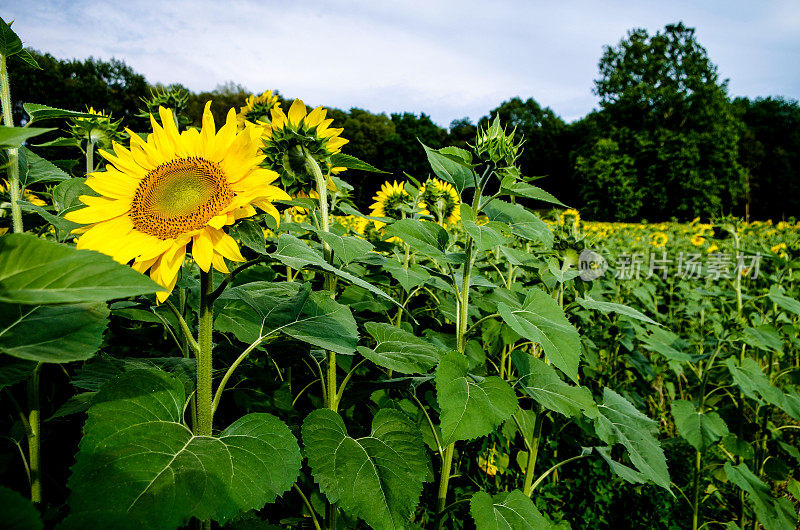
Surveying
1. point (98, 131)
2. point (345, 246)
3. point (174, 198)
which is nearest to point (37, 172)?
point (98, 131)

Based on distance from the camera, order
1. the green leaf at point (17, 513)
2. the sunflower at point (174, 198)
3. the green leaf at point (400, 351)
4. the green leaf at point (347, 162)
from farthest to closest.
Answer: the green leaf at point (347, 162) → the green leaf at point (400, 351) → the sunflower at point (174, 198) → the green leaf at point (17, 513)

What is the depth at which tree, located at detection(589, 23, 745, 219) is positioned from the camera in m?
25.0

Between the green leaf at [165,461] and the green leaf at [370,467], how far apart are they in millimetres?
150

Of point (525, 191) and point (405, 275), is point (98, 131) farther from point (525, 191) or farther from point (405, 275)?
point (525, 191)

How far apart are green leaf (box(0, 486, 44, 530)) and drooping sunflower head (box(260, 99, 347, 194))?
0.82m

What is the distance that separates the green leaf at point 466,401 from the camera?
883mm

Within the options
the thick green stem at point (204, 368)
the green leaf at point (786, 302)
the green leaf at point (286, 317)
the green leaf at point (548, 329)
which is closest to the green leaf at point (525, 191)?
the green leaf at point (548, 329)

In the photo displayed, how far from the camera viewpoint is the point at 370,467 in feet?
2.79

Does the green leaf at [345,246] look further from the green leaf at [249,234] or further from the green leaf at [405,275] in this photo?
the green leaf at [405,275]

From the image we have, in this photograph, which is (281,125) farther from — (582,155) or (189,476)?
(582,155)

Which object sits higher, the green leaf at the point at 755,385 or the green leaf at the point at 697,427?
the green leaf at the point at 755,385

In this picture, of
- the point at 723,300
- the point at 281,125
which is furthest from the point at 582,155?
the point at 281,125

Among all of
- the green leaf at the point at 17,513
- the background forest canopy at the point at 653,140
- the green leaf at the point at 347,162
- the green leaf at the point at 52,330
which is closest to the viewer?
the green leaf at the point at 17,513

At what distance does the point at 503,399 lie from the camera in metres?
0.96
